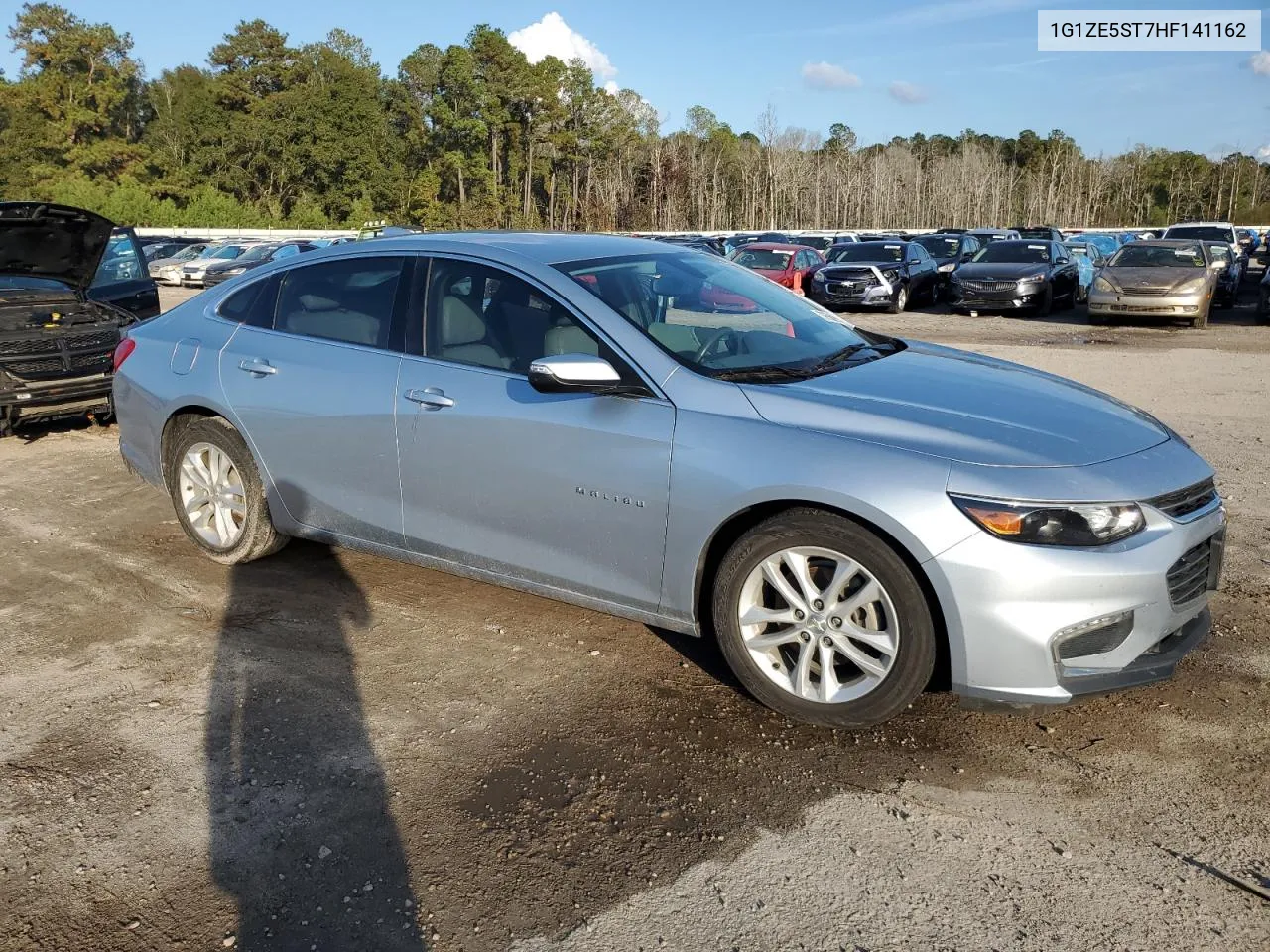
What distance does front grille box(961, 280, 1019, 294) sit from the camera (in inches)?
840

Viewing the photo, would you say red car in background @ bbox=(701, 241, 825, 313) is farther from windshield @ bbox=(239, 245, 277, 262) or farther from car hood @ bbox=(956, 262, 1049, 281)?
windshield @ bbox=(239, 245, 277, 262)

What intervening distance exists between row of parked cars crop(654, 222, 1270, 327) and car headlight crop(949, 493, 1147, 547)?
53.3ft

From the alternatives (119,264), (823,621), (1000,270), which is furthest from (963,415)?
(1000,270)

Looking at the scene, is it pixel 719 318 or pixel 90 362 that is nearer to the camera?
pixel 719 318

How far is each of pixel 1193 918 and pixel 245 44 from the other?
86741mm

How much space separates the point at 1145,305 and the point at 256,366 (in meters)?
17.9

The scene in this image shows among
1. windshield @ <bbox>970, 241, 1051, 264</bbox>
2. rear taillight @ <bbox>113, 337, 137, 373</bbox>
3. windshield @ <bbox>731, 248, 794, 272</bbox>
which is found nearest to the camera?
rear taillight @ <bbox>113, 337, 137, 373</bbox>

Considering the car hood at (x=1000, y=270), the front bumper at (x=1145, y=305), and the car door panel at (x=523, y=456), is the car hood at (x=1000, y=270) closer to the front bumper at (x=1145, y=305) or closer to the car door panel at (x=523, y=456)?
the front bumper at (x=1145, y=305)

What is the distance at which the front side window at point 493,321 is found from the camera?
409 cm

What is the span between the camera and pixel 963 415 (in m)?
3.62

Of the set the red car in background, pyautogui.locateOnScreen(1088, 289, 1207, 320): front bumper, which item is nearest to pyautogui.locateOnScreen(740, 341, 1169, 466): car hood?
pyautogui.locateOnScreen(1088, 289, 1207, 320): front bumper

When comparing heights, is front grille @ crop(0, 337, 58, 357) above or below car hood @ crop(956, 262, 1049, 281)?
below

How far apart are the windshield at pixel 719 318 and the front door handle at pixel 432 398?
0.71m

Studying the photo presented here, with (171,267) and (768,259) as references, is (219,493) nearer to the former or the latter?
(768,259)
